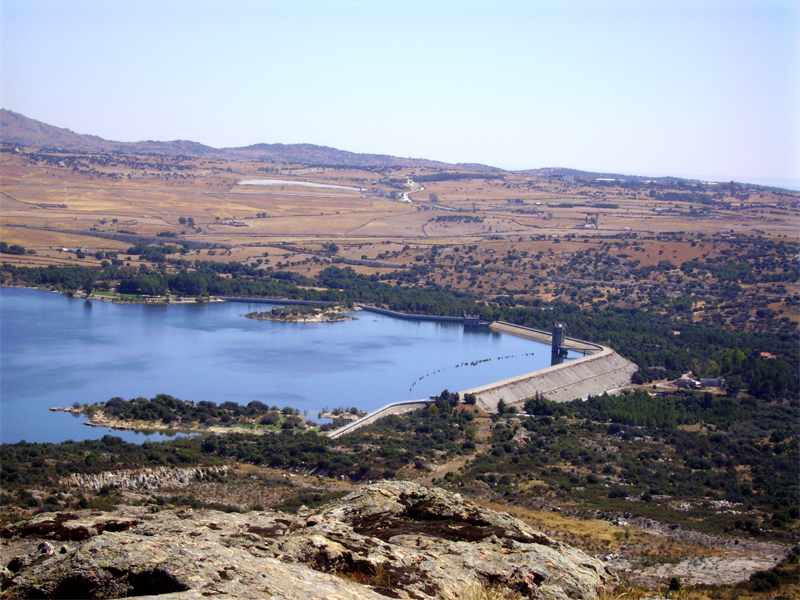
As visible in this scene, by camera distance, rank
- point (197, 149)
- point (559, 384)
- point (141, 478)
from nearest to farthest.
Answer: point (141, 478) → point (559, 384) → point (197, 149)

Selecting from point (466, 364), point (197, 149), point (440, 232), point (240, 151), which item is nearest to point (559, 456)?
point (466, 364)

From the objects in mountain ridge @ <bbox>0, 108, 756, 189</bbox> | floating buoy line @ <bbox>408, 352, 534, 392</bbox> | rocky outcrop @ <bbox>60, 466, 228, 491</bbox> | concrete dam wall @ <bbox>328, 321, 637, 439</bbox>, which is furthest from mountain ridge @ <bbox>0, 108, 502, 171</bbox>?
rocky outcrop @ <bbox>60, 466, 228, 491</bbox>

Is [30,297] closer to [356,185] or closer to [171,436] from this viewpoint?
[171,436]

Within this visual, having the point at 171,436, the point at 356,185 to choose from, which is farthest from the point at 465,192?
the point at 171,436

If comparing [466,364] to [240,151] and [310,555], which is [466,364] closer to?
[310,555]

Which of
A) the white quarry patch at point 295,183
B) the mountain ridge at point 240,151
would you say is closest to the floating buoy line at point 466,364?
the white quarry patch at point 295,183

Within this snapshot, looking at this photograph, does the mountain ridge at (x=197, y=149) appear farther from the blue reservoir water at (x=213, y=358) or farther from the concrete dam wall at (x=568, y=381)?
the concrete dam wall at (x=568, y=381)
